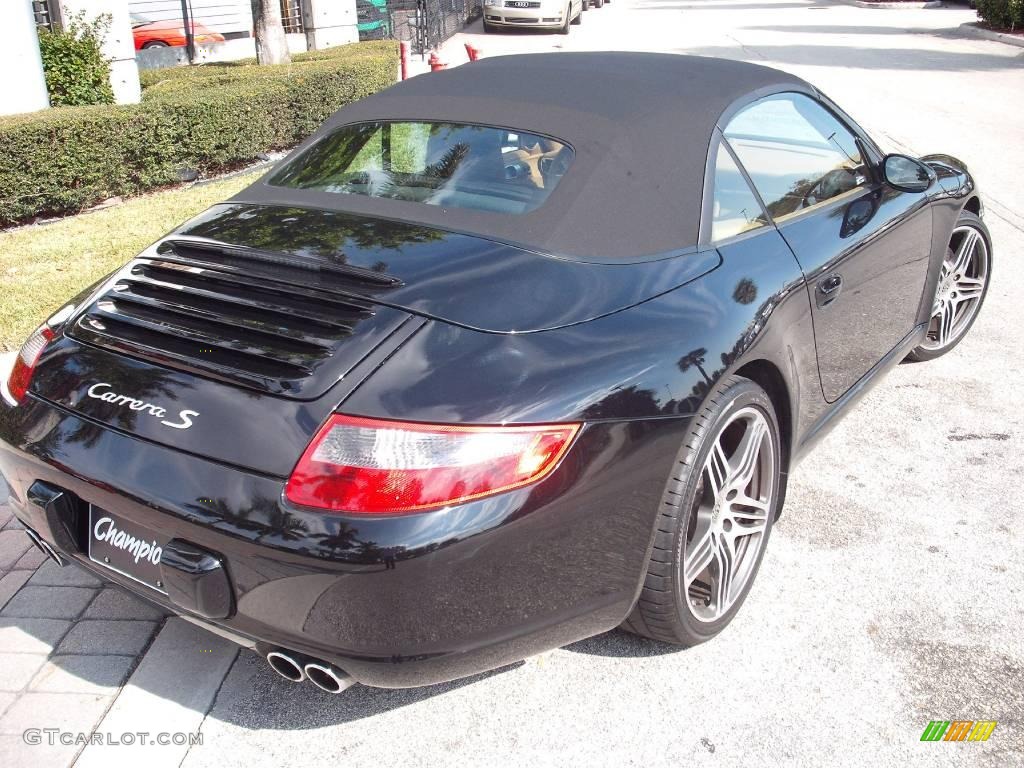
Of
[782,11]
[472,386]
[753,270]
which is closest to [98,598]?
[472,386]

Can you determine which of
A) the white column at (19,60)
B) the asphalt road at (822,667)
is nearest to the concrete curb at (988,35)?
the white column at (19,60)

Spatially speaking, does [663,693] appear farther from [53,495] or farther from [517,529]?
[53,495]

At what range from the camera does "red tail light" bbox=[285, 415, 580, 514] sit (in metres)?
2.08

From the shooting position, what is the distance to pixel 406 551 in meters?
2.04

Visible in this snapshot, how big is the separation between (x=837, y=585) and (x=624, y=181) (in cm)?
147

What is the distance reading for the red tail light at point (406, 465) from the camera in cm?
208

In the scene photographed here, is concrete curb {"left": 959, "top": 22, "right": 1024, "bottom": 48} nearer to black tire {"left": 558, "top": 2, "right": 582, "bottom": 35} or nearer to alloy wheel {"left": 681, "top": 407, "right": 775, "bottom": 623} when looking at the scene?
black tire {"left": 558, "top": 2, "right": 582, "bottom": 35}

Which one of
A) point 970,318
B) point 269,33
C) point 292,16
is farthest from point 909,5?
point 970,318

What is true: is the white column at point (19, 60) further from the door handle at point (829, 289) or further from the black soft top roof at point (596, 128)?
the door handle at point (829, 289)

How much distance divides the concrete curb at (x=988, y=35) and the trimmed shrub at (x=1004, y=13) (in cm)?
32

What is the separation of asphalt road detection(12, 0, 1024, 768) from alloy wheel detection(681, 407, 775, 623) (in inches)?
6.3

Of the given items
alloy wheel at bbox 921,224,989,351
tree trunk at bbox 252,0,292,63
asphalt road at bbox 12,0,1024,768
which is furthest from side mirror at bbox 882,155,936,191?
tree trunk at bbox 252,0,292,63

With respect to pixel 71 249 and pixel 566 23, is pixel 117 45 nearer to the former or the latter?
pixel 71 249

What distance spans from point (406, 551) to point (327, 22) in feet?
75.2
